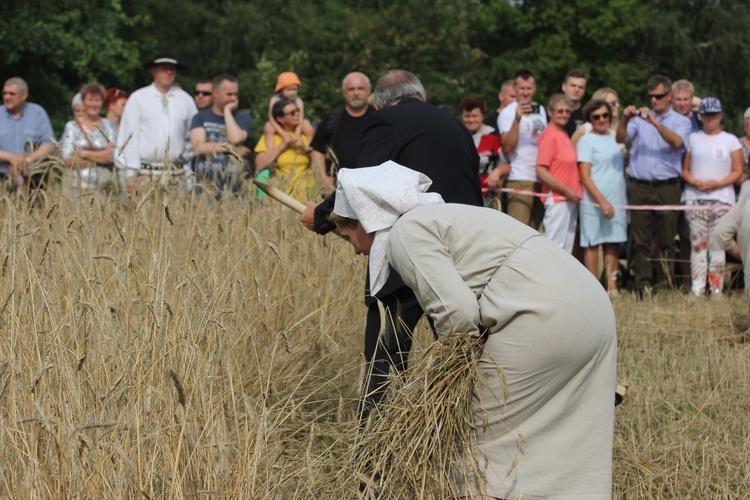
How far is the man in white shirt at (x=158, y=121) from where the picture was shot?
8211 mm

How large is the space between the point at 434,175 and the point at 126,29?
26351 mm

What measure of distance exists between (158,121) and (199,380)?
5.41 m

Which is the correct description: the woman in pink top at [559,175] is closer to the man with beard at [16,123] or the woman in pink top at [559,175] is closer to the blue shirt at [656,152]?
the blue shirt at [656,152]

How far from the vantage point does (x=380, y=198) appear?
3396mm

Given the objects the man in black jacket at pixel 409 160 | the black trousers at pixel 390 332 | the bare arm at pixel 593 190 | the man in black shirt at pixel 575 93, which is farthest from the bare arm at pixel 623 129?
the black trousers at pixel 390 332

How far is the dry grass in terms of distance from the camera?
10.0ft

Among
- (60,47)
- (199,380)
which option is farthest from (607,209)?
(60,47)

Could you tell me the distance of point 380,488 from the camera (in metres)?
3.33

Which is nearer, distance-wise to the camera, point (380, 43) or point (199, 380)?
point (199, 380)

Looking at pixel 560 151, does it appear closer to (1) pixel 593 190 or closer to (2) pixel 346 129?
(1) pixel 593 190

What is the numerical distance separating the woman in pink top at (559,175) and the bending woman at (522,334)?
5.13 meters

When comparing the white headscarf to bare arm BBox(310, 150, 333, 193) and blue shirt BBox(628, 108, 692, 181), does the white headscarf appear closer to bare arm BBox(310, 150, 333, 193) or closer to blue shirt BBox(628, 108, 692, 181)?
bare arm BBox(310, 150, 333, 193)

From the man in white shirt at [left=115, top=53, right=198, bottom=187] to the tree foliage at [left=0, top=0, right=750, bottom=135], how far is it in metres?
15.1

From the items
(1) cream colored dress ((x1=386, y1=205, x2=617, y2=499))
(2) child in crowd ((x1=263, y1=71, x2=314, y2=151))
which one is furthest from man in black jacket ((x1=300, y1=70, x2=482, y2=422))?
(2) child in crowd ((x1=263, y1=71, x2=314, y2=151))
